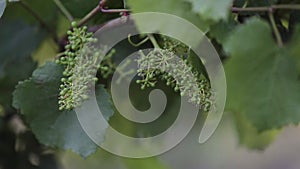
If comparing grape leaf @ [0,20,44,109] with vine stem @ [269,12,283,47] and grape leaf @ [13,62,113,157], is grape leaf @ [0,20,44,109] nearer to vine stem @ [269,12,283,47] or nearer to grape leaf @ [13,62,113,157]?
grape leaf @ [13,62,113,157]

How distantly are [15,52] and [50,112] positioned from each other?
0.25 meters

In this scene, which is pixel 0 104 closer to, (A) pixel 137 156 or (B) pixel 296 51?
(A) pixel 137 156

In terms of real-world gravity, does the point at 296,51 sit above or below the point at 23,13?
below

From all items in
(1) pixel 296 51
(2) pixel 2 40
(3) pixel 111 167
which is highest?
(2) pixel 2 40

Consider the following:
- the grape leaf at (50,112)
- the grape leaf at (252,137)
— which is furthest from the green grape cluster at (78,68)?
the grape leaf at (252,137)

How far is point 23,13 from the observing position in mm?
776

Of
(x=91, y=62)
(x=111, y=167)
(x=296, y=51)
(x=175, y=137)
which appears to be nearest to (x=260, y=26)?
(x=296, y=51)

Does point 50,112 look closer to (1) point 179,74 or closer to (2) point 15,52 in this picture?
(1) point 179,74

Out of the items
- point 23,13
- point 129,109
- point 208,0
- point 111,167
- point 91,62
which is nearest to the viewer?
point 208,0

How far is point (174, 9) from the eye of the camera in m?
0.42

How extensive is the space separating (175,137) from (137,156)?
5cm

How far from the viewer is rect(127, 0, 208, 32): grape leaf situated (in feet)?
1.36

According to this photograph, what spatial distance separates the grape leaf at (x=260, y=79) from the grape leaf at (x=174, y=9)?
0.03m

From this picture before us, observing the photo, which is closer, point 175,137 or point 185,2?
point 185,2
